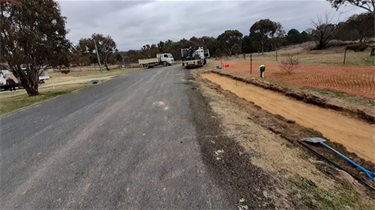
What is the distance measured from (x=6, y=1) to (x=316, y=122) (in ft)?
58.7

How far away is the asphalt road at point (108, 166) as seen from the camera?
8.81ft

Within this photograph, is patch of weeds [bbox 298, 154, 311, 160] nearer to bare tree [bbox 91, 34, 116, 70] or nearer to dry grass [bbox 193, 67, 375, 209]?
dry grass [bbox 193, 67, 375, 209]

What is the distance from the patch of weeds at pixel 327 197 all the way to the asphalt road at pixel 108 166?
1042 millimetres

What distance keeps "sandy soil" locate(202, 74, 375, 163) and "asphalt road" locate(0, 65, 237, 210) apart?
11.2ft

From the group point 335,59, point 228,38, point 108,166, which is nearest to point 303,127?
point 108,166

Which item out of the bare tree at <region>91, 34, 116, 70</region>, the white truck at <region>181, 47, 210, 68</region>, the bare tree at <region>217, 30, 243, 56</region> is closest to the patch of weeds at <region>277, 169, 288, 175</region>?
the white truck at <region>181, 47, 210, 68</region>

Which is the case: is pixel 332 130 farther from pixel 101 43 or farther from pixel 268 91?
pixel 101 43

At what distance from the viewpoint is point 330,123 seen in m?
5.50

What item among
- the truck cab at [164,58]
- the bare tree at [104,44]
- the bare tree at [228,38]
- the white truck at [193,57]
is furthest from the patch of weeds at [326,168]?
the bare tree at [228,38]

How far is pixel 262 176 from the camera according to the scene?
115 inches

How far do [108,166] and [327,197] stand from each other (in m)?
3.51

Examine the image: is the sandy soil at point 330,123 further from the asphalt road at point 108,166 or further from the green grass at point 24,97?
the green grass at point 24,97

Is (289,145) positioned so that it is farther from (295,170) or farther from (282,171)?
(282,171)

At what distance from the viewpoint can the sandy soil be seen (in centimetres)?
427
